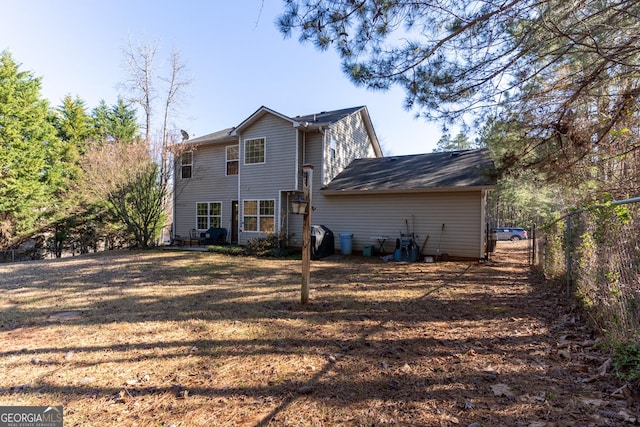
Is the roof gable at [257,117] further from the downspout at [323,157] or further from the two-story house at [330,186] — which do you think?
the downspout at [323,157]

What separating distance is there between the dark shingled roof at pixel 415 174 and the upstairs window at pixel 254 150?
337 cm

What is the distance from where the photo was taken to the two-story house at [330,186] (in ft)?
32.4

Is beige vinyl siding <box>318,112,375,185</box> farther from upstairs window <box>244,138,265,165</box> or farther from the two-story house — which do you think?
upstairs window <box>244,138,265,165</box>

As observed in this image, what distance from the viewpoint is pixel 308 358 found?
→ 2918mm

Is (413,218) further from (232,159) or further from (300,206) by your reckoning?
(232,159)

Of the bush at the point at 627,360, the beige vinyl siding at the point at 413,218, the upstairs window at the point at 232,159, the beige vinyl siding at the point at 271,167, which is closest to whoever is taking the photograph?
the bush at the point at 627,360

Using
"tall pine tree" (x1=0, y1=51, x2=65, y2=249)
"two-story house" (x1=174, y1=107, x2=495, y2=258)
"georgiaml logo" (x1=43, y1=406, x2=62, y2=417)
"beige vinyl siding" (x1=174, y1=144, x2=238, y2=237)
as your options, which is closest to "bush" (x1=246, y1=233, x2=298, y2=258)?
"two-story house" (x1=174, y1=107, x2=495, y2=258)

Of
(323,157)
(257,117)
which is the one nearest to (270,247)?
(323,157)

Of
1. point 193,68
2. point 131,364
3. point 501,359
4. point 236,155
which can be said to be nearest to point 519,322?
point 501,359

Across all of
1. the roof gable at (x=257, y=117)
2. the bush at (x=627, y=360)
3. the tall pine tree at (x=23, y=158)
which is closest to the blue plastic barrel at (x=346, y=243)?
the roof gable at (x=257, y=117)

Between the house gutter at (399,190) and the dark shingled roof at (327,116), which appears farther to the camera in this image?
the dark shingled roof at (327,116)

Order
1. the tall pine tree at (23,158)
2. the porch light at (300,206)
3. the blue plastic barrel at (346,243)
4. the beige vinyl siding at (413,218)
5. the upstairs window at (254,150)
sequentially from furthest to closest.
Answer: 1. the tall pine tree at (23,158)
2. the upstairs window at (254,150)
3. the blue plastic barrel at (346,243)
4. the beige vinyl siding at (413,218)
5. the porch light at (300,206)

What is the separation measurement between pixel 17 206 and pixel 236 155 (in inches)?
427

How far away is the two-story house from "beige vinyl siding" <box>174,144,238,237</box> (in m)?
0.05
